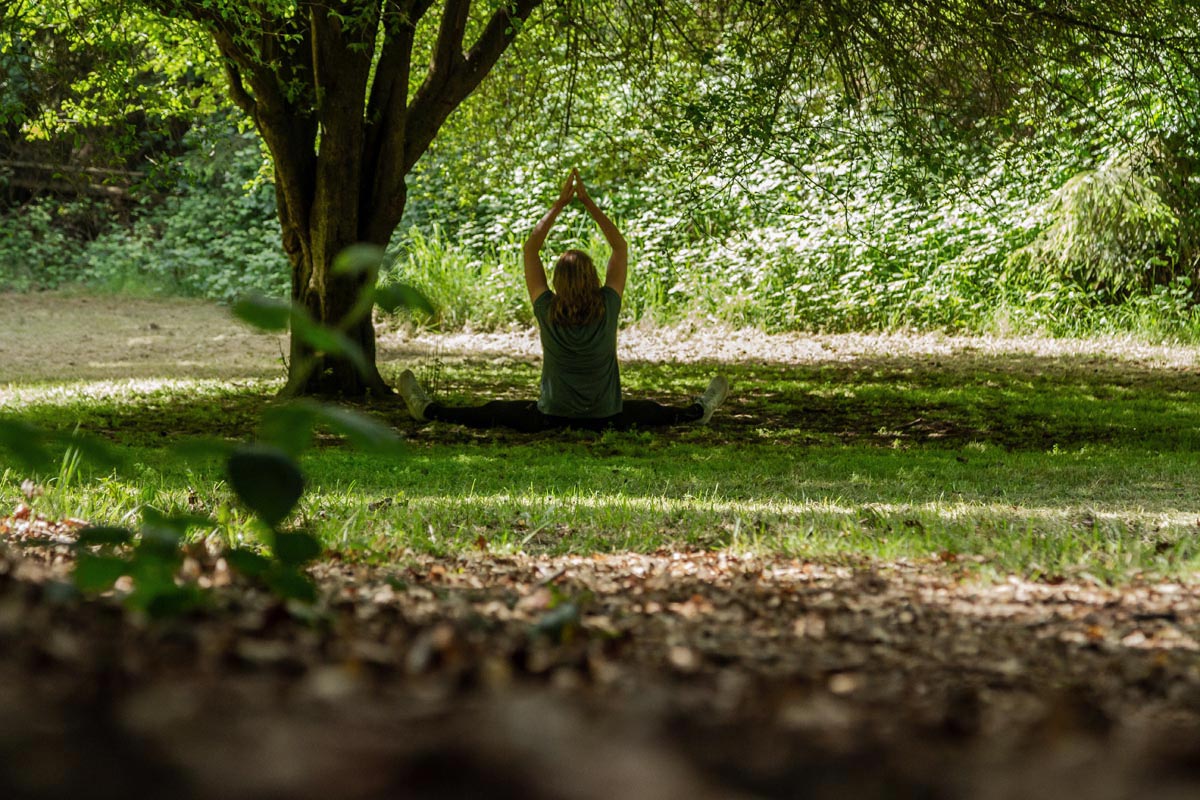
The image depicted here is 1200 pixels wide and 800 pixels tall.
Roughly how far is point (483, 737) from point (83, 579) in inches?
46.5

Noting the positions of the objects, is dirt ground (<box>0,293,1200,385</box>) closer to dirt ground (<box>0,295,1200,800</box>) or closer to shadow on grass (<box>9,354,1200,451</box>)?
shadow on grass (<box>9,354,1200,451</box>)

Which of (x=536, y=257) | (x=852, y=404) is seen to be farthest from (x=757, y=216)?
(x=536, y=257)

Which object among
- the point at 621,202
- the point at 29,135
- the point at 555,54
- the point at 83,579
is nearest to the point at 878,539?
the point at 83,579

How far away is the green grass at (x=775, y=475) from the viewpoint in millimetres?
4305

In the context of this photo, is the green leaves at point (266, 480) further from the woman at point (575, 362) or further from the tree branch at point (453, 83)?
the tree branch at point (453, 83)

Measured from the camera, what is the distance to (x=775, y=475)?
6922 mm

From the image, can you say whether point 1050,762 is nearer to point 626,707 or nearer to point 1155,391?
point 626,707

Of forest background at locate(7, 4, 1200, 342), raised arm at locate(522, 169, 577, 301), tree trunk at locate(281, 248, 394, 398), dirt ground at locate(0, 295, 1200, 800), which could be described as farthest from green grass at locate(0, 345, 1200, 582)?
forest background at locate(7, 4, 1200, 342)

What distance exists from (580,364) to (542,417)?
0.61 m

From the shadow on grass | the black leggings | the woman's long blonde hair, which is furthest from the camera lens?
the black leggings

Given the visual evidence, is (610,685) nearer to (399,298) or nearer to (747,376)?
(399,298)

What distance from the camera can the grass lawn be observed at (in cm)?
433

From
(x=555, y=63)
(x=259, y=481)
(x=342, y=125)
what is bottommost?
(x=259, y=481)

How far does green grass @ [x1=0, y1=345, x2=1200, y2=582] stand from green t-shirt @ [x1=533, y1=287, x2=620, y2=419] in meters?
0.25
